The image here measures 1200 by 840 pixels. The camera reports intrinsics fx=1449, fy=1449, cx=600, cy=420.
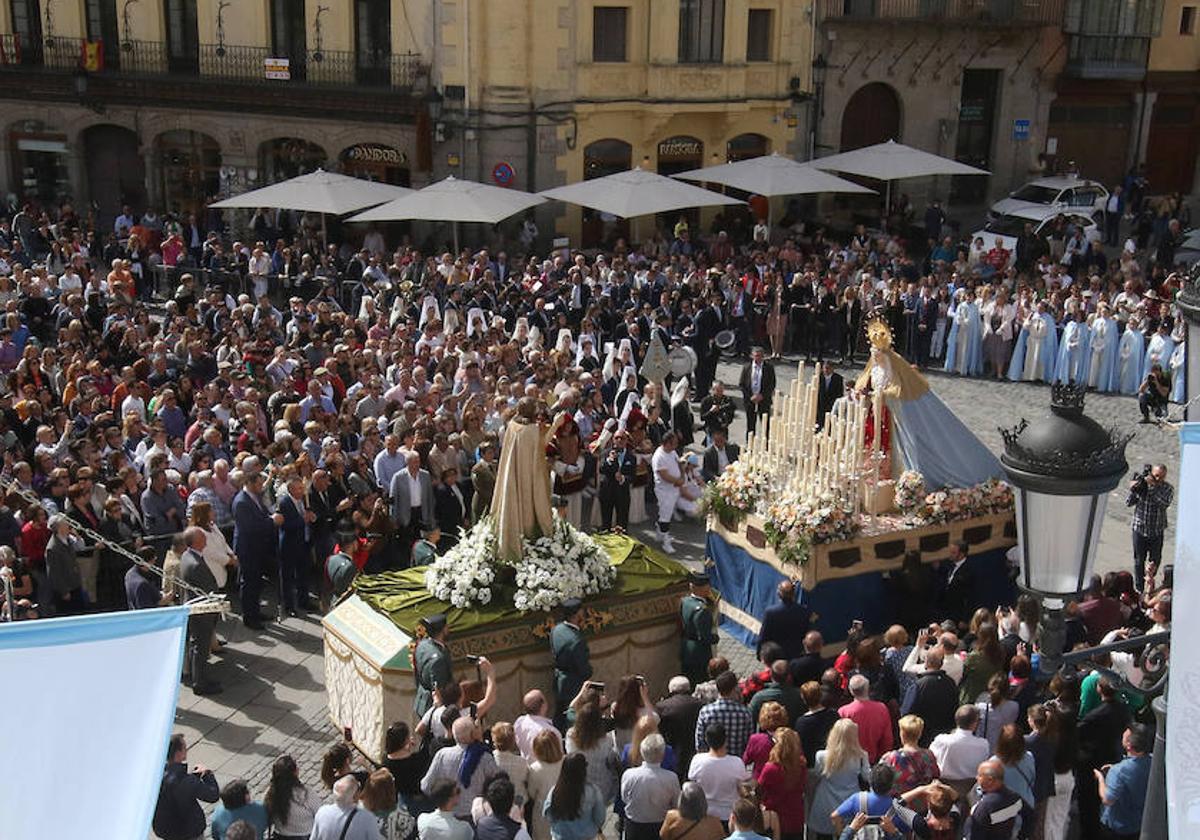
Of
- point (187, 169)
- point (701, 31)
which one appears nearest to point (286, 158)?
point (187, 169)

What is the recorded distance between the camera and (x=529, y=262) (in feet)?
86.9

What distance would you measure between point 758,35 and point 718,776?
25.6 meters

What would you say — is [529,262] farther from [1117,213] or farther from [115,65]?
[1117,213]

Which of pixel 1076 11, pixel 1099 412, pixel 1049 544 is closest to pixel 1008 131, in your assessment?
pixel 1076 11

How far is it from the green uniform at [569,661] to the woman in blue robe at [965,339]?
14.4 m

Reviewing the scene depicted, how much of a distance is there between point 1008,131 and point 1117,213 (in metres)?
3.89

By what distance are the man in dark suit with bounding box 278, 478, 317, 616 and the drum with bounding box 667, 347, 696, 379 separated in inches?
271

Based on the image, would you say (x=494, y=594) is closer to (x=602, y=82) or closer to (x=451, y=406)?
(x=451, y=406)

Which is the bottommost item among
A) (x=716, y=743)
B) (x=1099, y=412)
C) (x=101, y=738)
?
(x=1099, y=412)

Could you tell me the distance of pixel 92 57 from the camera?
32781 mm

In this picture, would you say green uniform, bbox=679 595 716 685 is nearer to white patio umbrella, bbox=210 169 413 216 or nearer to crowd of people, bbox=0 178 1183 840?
crowd of people, bbox=0 178 1183 840

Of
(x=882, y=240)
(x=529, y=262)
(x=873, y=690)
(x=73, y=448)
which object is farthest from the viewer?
(x=882, y=240)

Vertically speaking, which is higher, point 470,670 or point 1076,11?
point 1076,11

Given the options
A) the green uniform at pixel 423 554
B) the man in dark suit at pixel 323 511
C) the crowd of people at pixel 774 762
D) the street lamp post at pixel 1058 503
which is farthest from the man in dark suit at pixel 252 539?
the street lamp post at pixel 1058 503
